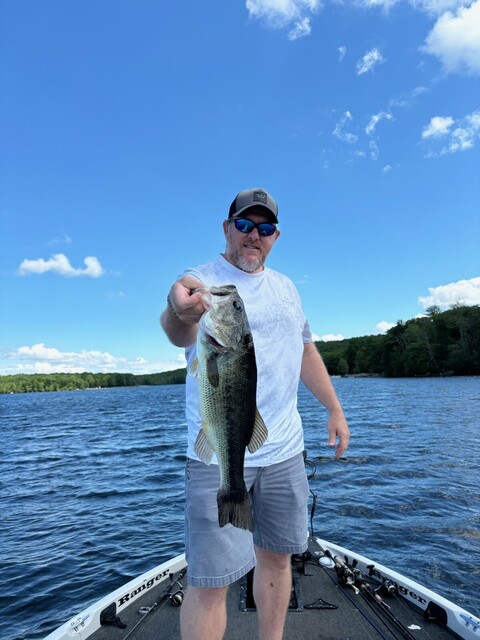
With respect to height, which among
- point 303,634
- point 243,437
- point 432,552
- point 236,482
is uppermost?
point 243,437

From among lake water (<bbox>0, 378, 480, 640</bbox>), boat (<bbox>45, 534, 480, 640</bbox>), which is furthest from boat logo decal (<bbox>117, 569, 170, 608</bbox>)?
lake water (<bbox>0, 378, 480, 640</bbox>)

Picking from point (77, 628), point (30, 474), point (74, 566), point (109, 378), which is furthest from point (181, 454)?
point (109, 378)

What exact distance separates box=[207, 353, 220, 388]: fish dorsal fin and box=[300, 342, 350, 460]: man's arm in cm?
137

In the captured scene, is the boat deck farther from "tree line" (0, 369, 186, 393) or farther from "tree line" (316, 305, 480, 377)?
"tree line" (0, 369, 186, 393)

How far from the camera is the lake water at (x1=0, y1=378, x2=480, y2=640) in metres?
7.02

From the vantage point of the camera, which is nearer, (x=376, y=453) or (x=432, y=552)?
(x=432, y=552)

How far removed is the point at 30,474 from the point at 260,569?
1572 cm

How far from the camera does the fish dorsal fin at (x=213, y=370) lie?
2.39 meters

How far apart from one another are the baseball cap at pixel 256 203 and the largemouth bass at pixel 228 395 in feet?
2.91

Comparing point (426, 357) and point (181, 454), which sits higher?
point (426, 357)

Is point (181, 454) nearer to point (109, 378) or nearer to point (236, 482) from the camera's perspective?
point (236, 482)

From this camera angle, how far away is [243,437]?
2521 millimetres

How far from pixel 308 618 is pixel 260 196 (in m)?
3.87

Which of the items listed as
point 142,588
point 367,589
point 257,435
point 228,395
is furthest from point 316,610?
point 228,395
